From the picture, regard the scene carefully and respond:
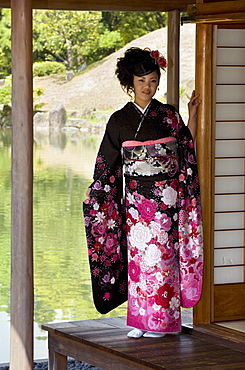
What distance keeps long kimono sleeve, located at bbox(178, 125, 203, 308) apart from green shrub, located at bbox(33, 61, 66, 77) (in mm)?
16526

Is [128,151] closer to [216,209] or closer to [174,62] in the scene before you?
[216,209]

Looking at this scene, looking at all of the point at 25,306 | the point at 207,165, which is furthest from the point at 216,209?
the point at 25,306

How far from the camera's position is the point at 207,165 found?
3859 mm

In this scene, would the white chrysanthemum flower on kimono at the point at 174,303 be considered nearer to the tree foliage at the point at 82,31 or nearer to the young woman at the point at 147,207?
the young woman at the point at 147,207

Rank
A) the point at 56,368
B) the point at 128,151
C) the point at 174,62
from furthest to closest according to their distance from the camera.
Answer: the point at 174,62
the point at 56,368
the point at 128,151

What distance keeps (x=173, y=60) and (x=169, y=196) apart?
154 centimetres

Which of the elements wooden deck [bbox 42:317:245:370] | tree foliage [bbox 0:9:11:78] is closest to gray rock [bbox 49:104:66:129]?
tree foliage [bbox 0:9:11:78]

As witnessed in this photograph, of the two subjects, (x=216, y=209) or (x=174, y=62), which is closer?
(x=216, y=209)

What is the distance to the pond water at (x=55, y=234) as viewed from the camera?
20.2ft

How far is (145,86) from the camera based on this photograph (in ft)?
11.8

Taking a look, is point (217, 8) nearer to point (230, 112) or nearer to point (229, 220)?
point (230, 112)

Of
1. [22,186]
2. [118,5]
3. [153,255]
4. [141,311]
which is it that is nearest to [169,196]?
[153,255]

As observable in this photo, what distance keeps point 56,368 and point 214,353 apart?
998 millimetres

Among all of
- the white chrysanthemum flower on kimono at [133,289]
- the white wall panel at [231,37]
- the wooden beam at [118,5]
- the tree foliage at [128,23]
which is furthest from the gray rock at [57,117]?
the white chrysanthemum flower on kimono at [133,289]
